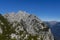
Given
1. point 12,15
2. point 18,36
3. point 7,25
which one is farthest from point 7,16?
point 18,36

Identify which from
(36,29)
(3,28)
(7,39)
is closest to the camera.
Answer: (7,39)

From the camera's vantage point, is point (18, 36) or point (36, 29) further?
point (36, 29)

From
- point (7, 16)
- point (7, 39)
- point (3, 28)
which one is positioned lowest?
point (7, 39)

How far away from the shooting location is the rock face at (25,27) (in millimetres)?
159575

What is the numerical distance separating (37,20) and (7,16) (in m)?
36.4

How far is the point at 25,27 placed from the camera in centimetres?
17650

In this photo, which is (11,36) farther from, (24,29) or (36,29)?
(36,29)

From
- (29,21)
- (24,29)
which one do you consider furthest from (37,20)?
(24,29)

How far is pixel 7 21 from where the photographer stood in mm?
186000

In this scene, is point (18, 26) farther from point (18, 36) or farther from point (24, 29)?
point (18, 36)

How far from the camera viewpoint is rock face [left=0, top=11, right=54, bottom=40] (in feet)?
524

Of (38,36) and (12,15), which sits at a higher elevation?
(12,15)

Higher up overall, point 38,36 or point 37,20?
point 37,20

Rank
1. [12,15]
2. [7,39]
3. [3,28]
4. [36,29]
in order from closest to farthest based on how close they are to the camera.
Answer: [7,39], [3,28], [36,29], [12,15]
